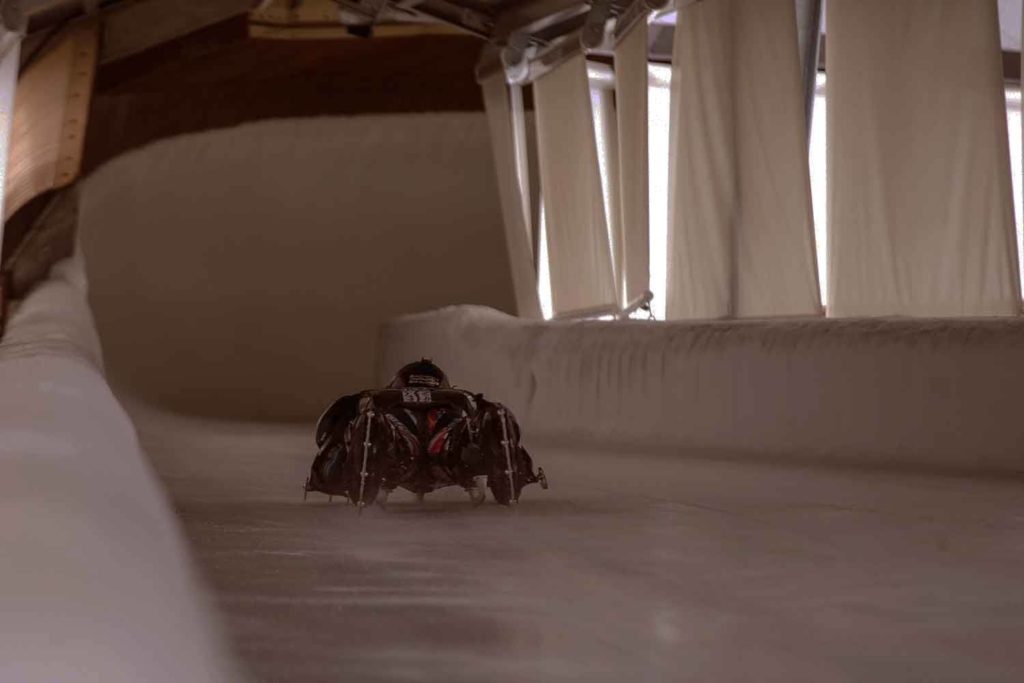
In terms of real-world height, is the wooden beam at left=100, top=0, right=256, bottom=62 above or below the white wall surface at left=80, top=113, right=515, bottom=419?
above

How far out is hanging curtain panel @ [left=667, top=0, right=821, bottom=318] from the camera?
9.30 metres

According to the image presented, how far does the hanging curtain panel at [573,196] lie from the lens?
528 inches

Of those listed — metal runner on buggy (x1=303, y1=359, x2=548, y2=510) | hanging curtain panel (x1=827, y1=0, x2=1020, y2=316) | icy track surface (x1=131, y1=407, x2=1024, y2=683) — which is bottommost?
icy track surface (x1=131, y1=407, x2=1024, y2=683)

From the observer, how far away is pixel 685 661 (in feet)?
7.46

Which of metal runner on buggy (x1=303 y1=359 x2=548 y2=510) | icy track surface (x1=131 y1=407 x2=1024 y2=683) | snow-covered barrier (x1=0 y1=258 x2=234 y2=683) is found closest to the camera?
snow-covered barrier (x1=0 y1=258 x2=234 y2=683)

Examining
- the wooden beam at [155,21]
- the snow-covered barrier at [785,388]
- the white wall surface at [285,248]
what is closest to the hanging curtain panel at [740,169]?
the snow-covered barrier at [785,388]

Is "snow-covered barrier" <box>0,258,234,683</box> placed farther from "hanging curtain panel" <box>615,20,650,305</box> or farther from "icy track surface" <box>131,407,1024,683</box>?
"hanging curtain panel" <box>615,20,650,305</box>

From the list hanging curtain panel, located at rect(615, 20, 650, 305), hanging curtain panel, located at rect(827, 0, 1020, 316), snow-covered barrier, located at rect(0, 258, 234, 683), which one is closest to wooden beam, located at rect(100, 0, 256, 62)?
hanging curtain panel, located at rect(615, 20, 650, 305)

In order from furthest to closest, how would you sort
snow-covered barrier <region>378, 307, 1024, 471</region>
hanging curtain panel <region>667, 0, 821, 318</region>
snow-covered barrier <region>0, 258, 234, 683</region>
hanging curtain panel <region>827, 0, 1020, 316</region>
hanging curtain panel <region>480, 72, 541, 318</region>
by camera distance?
hanging curtain panel <region>480, 72, 541, 318</region> < hanging curtain panel <region>667, 0, 821, 318</region> < hanging curtain panel <region>827, 0, 1020, 316</region> < snow-covered barrier <region>378, 307, 1024, 471</region> < snow-covered barrier <region>0, 258, 234, 683</region>

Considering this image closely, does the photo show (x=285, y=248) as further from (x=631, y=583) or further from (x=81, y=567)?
(x=81, y=567)

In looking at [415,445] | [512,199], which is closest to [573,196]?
[512,199]

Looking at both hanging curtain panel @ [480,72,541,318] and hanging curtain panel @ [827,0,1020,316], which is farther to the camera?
hanging curtain panel @ [480,72,541,318]

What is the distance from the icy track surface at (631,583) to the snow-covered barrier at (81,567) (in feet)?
1.25

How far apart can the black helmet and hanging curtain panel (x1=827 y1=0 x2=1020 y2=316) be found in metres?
3.99
